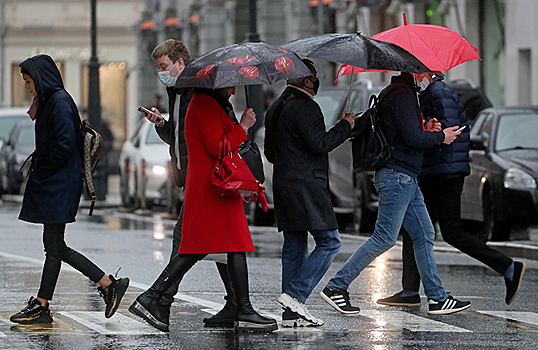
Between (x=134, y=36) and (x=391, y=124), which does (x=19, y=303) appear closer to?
(x=391, y=124)

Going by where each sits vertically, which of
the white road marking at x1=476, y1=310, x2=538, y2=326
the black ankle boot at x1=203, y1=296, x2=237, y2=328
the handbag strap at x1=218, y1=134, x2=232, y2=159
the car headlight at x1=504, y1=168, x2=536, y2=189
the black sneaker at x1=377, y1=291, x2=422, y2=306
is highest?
the handbag strap at x1=218, y1=134, x2=232, y2=159

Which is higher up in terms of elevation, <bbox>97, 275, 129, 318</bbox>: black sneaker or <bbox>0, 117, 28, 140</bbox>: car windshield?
<bbox>0, 117, 28, 140</bbox>: car windshield

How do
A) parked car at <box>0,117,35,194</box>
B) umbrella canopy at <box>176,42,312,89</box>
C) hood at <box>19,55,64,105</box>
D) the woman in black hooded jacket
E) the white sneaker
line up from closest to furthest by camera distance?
1. umbrella canopy at <box>176,42,312,89</box>
2. the white sneaker
3. the woman in black hooded jacket
4. hood at <box>19,55,64,105</box>
5. parked car at <box>0,117,35,194</box>

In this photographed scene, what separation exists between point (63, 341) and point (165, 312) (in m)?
0.72

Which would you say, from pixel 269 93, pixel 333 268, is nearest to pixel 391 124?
pixel 333 268

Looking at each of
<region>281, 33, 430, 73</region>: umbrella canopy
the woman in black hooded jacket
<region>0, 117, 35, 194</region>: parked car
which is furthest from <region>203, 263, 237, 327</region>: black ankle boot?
<region>0, 117, 35, 194</region>: parked car

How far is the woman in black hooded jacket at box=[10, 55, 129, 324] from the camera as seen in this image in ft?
26.4

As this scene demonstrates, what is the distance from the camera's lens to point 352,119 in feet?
26.1

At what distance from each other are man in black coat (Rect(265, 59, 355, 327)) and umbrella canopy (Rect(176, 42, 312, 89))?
0.36 meters

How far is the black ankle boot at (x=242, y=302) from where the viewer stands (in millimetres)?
7562

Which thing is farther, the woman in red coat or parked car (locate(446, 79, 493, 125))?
parked car (locate(446, 79, 493, 125))

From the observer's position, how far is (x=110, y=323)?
8023 millimetres

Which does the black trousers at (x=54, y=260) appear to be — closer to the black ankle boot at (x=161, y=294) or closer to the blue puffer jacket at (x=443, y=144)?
the black ankle boot at (x=161, y=294)

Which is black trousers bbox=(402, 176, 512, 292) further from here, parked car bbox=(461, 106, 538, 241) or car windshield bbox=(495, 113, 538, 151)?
car windshield bbox=(495, 113, 538, 151)
